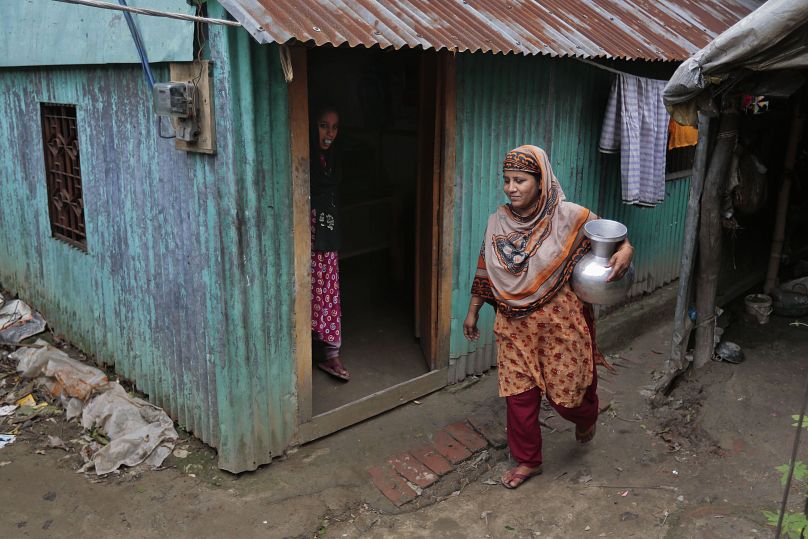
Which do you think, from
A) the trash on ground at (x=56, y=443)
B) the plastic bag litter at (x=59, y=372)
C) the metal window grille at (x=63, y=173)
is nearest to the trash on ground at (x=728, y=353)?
the plastic bag litter at (x=59, y=372)

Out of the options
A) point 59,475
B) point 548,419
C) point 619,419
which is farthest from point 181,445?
point 619,419

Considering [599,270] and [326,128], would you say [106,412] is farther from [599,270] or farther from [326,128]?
[599,270]

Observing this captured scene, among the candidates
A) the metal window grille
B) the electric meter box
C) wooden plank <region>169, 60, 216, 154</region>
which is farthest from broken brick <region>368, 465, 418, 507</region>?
the metal window grille

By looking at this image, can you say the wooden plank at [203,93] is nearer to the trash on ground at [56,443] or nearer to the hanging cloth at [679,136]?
the trash on ground at [56,443]

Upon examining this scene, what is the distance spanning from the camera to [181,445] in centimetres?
469

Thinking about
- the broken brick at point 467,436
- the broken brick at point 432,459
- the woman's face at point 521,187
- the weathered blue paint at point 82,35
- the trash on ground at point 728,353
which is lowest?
the broken brick at point 432,459

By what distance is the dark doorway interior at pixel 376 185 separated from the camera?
659cm

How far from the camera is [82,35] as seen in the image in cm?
486

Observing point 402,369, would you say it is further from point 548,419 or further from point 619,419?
point 619,419

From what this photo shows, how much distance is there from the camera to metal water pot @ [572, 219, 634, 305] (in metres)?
3.71

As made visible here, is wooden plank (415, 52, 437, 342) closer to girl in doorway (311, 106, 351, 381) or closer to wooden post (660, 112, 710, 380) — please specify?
girl in doorway (311, 106, 351, 381)

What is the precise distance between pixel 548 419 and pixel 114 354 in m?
3.44

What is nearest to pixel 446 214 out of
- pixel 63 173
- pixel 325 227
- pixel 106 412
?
pixel 325 227

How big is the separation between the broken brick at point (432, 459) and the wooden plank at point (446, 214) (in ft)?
2.94
